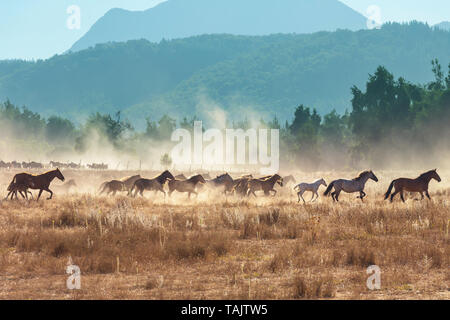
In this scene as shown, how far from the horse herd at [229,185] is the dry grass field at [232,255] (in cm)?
410

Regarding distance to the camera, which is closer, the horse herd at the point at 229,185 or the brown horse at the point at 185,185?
the horse herd at the point at 229,185

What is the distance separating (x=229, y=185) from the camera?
34594mm

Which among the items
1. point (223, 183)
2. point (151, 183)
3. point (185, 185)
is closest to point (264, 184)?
point (223, 183)

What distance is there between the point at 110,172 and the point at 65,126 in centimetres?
12561

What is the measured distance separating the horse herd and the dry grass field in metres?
4.10

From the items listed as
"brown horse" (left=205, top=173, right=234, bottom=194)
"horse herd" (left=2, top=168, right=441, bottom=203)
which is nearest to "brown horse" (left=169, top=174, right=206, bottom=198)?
"horse herd" (left=2, top=168, right=441, bottom=203)

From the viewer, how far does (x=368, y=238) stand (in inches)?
641

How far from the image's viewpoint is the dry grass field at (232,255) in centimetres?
1052

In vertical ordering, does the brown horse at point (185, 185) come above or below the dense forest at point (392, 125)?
below

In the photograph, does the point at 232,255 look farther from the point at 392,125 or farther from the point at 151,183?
the point at 392,125

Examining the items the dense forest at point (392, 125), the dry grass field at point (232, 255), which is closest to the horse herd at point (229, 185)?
the dry grass field at point (232, 255)

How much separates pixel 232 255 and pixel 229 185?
20.3 m

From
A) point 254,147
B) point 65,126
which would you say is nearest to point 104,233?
point 254,147

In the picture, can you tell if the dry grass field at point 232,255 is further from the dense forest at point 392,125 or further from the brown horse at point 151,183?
the dense forest at point 392,125
